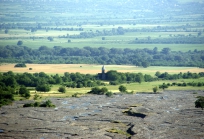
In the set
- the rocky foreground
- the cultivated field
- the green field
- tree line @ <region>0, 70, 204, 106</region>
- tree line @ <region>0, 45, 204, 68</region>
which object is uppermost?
tree line @ <region>0, 45, 204, 68</region>

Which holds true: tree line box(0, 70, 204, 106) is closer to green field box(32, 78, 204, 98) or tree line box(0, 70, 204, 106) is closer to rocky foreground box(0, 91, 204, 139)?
green field box(32, 78, 204, 98)

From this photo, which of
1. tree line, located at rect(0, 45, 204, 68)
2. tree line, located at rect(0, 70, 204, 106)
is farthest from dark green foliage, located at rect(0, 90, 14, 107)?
tree line, located at rect(0, 45, 204, 68)

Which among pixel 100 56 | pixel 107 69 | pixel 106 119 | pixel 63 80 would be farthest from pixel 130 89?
pixel 100 56

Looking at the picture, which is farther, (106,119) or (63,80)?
(63,80)

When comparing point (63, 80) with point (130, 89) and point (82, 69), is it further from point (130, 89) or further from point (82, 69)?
point (82, 69)

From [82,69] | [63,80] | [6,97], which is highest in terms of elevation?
[82,69]

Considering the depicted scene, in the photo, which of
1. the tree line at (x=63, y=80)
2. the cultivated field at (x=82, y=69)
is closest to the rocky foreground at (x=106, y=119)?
the tree line at (x=63, y=80)
